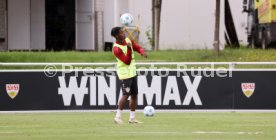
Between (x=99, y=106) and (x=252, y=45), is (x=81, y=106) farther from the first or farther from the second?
(x=252, y=45)

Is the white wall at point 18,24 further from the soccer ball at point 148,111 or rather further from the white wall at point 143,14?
the soccer ball at point 148,111

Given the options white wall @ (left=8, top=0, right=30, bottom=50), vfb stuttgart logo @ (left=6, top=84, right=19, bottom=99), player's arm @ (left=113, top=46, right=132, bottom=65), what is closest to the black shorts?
player's arm @ (left=113, top=46, right=132, bottom=65)

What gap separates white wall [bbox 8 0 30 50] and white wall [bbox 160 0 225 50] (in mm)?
6089

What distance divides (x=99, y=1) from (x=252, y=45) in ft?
22.7

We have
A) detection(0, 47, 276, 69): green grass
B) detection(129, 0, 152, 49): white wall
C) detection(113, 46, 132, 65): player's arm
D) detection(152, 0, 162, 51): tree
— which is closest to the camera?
detection(113, 46, 132, 65): player's arm

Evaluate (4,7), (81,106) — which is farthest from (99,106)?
(4,7)

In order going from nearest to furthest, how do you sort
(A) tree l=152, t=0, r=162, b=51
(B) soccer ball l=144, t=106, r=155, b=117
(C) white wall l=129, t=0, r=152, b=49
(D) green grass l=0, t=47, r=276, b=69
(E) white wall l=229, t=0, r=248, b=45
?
(B) soccer ball l=144, t=106, r=155, b=117 → (D) green grass l=0, t=47, r=276, b=69 → (A) tree l=152, t=0, r=162, b=51 → (C) white wall l=129, t=0, r=152, b=49 → (E) white wall l=229, t=0, r=248, b=45

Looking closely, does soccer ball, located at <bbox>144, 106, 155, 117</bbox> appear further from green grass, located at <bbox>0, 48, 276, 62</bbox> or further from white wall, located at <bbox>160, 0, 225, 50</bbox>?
white wall, located at <bbox>160, 0, 225, 50</bbox>

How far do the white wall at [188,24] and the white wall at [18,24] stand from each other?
20.0 feet

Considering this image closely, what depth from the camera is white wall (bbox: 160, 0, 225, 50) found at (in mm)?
38844

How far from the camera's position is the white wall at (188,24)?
38.8 m

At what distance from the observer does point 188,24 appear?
39.3m

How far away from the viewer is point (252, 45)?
130 feet

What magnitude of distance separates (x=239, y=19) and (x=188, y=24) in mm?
6269
